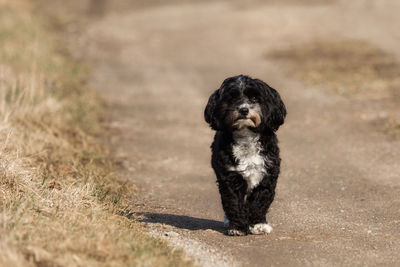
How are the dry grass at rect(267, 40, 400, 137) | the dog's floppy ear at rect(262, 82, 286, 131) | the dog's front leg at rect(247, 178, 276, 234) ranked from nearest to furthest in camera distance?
the dog's floppy ear at rect(262, 82, 286, 131)
the dog's front leg at rect(247, 178, 276, 234)
the dry grass at rect(267, 40, 400, 137)

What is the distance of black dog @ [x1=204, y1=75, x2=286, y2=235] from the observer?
7105mm

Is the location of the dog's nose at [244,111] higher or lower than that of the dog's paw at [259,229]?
higher

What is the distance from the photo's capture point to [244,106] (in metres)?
7.05

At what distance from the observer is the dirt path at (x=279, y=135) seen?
754cm

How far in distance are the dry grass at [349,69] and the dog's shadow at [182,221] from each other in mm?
5101

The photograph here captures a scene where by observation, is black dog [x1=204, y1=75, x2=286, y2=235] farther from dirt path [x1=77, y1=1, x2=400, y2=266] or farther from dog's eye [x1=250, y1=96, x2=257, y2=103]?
dirt path [x1=77, y1=1, x2=400, y2=266]

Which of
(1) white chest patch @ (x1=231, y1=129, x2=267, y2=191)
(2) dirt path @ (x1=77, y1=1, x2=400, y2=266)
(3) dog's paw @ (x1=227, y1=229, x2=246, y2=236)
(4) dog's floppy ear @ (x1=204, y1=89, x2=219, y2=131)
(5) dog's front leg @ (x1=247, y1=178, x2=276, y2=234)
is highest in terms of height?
(4) dog's floppy ear @ (x1=204, y1=89, x2=219, y2=131)

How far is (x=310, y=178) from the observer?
10422mm

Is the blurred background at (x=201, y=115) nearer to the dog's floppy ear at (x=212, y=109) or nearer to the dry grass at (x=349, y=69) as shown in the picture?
the dry grass at (x=349, y=69)

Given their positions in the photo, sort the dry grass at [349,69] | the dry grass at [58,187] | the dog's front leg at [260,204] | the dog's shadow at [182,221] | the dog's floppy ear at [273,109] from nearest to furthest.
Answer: the dry grass at [58,187]
the dog's floppy ear at [273,109]
the dog's front leg at [260,204]
the dog's shadow at [182,221]
the dry grass at [349,69]

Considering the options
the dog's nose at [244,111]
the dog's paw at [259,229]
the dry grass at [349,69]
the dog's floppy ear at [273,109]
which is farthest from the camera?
the dry grass at [349,69]

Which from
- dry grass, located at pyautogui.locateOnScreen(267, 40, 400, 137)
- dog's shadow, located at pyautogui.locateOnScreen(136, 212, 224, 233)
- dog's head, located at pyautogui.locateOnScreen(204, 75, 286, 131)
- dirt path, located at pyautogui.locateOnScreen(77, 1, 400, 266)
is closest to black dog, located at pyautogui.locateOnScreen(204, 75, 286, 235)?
dog's head, located at pyautogui.locateOnScreen(204, 75, 286, 131)

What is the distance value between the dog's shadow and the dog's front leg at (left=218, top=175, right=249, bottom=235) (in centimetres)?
38

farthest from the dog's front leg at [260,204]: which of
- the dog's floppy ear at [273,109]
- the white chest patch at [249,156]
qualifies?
the dog's floppy ear at [273,109]
